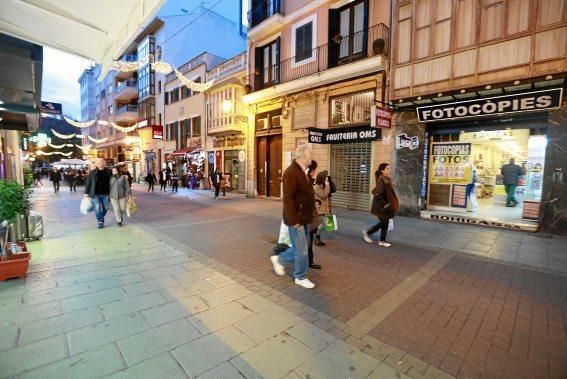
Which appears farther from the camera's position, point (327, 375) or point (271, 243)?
point (271, 243)

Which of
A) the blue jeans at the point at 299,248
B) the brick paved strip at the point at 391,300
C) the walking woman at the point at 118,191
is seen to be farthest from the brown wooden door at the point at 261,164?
the blue jeans at the point at 299,248

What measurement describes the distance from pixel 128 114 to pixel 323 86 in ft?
88.6

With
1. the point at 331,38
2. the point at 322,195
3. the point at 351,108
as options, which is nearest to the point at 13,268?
the point at 322,195

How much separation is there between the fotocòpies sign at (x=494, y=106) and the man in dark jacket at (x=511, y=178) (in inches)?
100

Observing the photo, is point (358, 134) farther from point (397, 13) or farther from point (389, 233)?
point (389, 233)

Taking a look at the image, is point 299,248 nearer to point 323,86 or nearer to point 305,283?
point 305,283

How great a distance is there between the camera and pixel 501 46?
7.70m

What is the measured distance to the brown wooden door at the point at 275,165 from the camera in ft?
49.9

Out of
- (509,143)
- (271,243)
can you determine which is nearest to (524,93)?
(509,143)

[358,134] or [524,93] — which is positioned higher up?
[524,93]

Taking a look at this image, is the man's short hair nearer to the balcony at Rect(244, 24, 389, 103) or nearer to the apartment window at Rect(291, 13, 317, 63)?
the balcony at Rect(244, 24, 389, 103)

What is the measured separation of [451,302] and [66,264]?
622 cm

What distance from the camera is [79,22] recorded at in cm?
254

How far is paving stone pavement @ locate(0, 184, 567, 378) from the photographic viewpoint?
8.53ft
